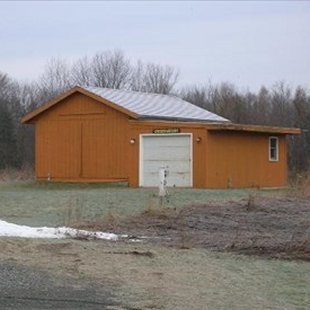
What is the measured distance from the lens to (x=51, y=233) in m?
14.1

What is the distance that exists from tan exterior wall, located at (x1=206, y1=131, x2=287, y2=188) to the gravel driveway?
21718mm

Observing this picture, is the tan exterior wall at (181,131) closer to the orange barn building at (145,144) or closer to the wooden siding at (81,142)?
the orange barn building at (145,144)

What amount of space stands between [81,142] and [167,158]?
4.60 m

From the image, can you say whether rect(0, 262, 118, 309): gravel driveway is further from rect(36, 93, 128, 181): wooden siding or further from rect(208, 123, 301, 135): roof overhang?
rect(36, 93, 128, 181): wooden siding

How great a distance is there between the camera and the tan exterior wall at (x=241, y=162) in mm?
31719

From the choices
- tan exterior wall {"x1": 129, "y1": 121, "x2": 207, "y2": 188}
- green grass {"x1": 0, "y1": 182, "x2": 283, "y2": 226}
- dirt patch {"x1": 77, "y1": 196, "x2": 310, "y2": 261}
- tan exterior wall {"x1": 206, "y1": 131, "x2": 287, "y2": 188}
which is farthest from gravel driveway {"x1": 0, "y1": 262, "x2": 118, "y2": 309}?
tan exterior wall {"x1": 206, "y1": 131, "x2": 287, "y2": 188}

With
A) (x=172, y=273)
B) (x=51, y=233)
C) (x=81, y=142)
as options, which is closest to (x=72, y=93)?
(x=81, y=142)

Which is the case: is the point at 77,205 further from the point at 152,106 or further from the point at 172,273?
the point at 152,106

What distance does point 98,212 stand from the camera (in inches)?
733

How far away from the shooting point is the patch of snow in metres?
13.8

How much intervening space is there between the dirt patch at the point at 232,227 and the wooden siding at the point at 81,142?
13496 millimetres

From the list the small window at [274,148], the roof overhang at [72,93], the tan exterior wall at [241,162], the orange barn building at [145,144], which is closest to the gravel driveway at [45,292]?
the orange barn building at [145,144]

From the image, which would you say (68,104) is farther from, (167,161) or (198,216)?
(198,216)

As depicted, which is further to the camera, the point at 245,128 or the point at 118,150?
the point at 118,150
